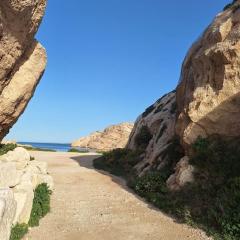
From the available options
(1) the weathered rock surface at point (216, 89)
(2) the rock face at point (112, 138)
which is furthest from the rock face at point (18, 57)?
(2) the rock face at point (112, 138)

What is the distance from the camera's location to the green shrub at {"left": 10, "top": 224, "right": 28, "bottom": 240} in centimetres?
1258

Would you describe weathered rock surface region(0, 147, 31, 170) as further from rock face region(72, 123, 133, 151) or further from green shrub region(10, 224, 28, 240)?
rock face region(72, 123, 133, 151)

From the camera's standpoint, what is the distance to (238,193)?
14.3 m

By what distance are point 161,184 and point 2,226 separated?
39.8ft

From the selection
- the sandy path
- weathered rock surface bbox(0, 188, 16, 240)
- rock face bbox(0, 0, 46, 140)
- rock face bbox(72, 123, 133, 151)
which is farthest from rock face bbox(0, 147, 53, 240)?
rock face bbox(72, 123, 133, 151)

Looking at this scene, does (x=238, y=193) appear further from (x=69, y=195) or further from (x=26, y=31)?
(x=26, y=31)

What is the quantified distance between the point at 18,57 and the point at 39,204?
29.8ft

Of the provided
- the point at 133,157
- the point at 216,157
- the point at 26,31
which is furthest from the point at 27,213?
the point at 133,157

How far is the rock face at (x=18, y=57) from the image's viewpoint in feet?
59.8

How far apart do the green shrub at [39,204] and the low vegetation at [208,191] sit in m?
5.76

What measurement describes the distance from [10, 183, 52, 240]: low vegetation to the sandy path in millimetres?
316

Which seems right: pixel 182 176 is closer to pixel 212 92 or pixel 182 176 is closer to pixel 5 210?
pixel 212 92

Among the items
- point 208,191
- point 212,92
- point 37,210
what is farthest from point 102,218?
point 212,92

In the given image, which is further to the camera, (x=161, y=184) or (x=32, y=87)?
(x=32, y=87)
